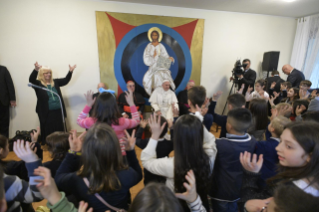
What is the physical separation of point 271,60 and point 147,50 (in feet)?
9.91

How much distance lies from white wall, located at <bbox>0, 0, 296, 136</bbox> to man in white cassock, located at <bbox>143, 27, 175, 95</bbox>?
0.52 meters

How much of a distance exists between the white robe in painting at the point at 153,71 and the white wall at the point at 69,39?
75cm

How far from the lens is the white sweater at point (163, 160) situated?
107 centimetres

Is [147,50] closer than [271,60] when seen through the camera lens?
Yes

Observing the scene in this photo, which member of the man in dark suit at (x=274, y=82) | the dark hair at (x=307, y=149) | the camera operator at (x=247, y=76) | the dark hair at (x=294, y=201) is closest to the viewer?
the dark hair at (x=294, y=201)

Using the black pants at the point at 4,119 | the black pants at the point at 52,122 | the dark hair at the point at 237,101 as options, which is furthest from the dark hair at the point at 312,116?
the black pants at the point at 4,119

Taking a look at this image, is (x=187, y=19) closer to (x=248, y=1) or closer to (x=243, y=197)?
(x=248, y=1)

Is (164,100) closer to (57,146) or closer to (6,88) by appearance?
(57,146)

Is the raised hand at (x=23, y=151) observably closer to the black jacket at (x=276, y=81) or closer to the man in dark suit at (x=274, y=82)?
the man in dark suit at (x=274, y=82)

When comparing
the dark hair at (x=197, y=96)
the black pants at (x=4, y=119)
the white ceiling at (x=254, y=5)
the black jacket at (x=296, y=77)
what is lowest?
the black pants at (x=4, y=119)

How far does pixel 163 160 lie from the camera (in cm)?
110

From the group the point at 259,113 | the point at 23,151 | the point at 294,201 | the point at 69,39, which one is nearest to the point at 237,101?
the point at 259,113

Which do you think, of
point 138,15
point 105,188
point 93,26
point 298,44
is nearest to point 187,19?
point 138,15

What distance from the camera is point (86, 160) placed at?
0.89 meters
